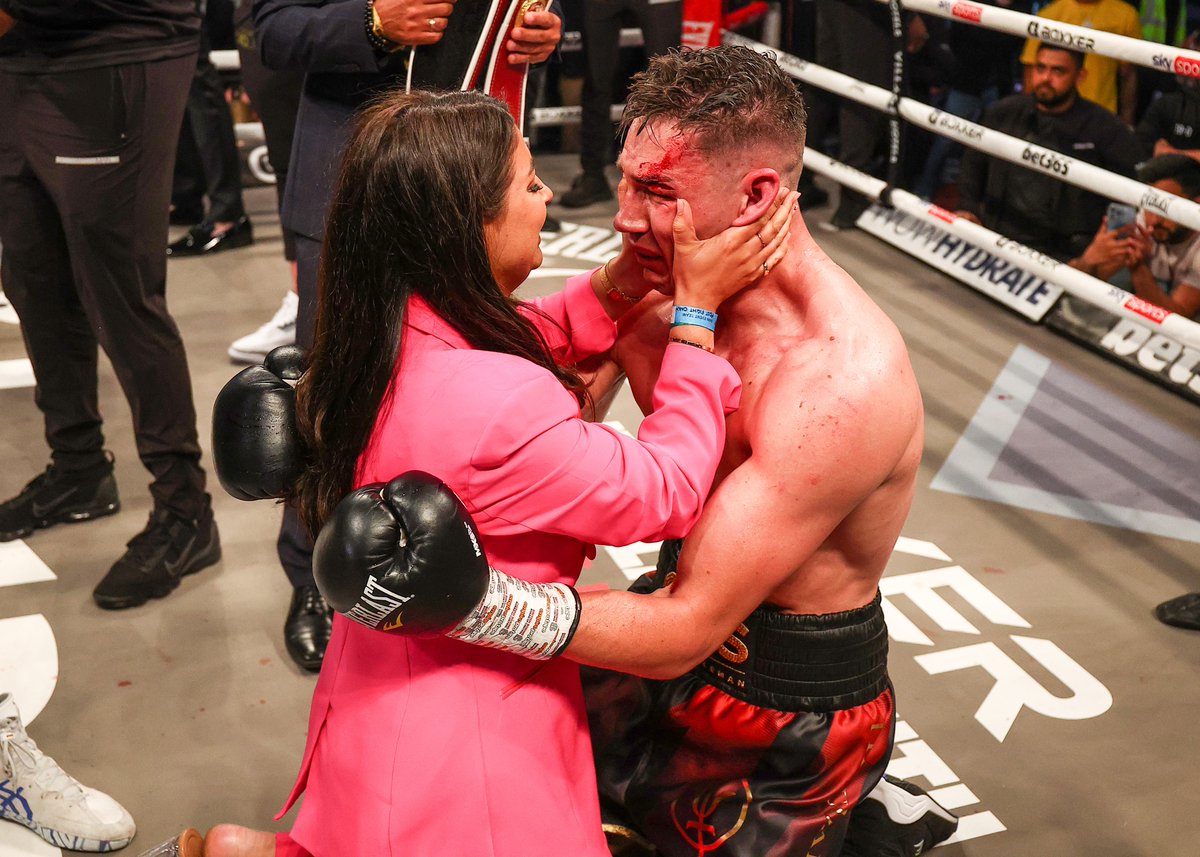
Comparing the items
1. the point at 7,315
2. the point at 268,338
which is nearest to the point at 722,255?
the point at 268,338

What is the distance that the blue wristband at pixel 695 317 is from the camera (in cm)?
153

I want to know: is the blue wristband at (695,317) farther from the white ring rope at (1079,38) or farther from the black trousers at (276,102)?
the black trousers at (276,102)

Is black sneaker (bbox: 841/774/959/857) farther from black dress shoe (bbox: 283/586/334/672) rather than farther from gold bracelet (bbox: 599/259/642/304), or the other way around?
black dress shoe (bbox: 283/586/334/672)

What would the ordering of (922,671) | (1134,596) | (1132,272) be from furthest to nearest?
(1132,272)
(1134,596)
(922,671)

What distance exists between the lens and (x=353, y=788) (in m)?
1.53

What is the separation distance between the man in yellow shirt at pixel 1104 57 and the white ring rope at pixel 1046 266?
122 centimetres

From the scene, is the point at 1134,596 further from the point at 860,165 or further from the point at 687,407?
the point at 860,165

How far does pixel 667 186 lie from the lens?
1617 mm

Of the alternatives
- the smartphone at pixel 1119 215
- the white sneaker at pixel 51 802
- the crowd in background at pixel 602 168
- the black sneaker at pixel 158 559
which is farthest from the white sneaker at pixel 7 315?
the smartphone at pixel 1119 215

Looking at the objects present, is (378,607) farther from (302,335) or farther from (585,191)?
(585,191)

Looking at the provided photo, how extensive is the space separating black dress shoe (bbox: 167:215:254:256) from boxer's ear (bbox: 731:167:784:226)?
3.86 m

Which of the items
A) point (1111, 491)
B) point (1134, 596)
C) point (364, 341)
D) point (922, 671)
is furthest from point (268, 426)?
point (1111, 491)

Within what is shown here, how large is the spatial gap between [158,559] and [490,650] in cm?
164

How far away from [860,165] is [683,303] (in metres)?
3.93
